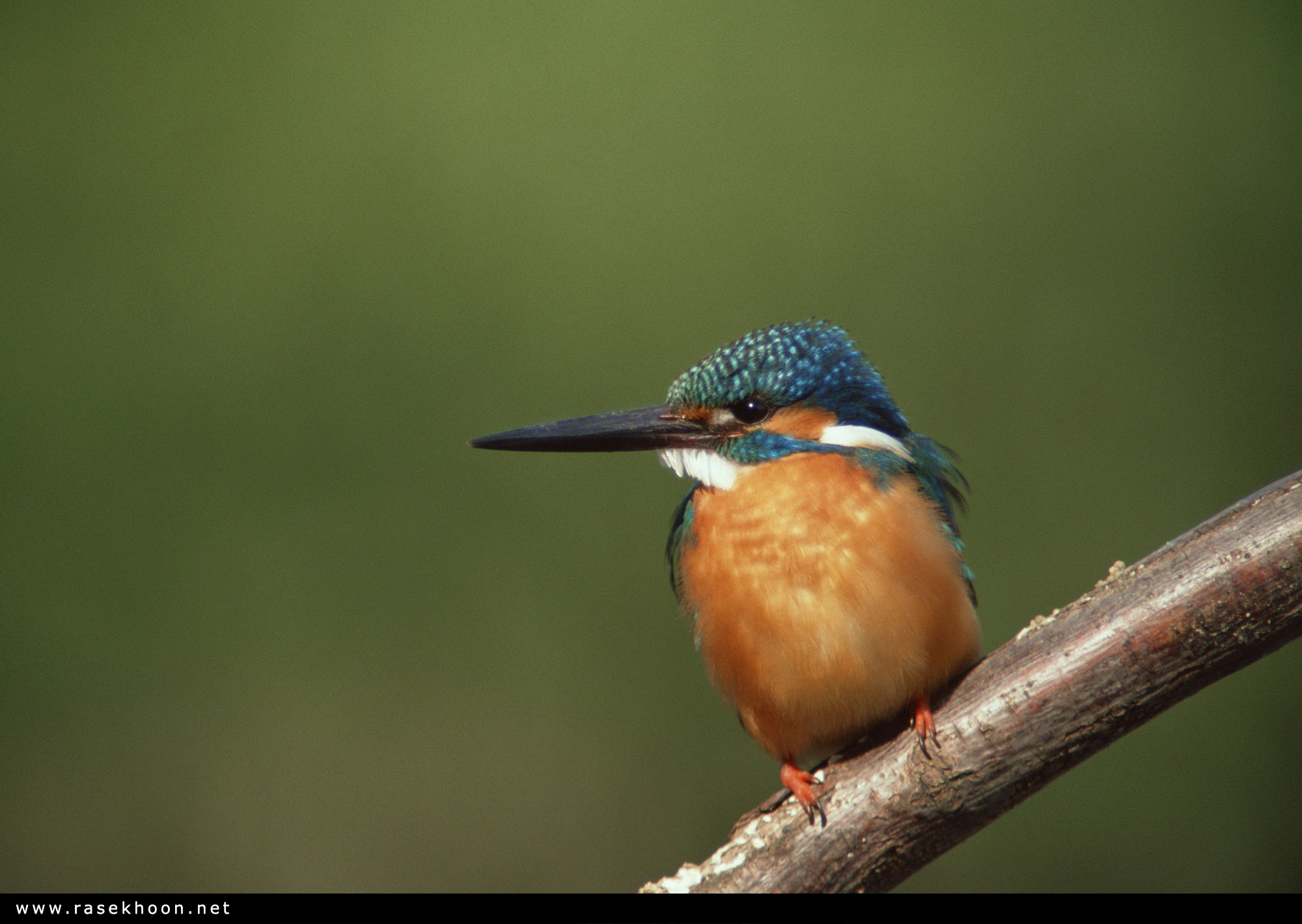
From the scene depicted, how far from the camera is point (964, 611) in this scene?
1581 millimetres

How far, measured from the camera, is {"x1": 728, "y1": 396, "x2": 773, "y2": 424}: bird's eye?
1769 millimetres

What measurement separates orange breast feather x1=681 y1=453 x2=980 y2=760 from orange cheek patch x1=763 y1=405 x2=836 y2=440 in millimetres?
97

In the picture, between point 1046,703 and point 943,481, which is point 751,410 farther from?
point 1046,703

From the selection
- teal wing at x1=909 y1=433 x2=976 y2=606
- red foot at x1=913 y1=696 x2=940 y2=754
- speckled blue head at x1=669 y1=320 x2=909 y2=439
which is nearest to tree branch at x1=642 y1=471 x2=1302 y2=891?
red foot at x1=913 y1=696 x2=940 y2=754

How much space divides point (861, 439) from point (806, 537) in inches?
10.6

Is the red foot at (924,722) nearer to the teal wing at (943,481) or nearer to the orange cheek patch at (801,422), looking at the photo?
the teal wing at (943,481)

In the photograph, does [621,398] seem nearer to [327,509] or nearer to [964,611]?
[327,509]

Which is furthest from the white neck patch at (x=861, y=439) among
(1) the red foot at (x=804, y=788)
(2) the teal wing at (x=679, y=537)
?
(1) the red foot at (x=804, y=788)

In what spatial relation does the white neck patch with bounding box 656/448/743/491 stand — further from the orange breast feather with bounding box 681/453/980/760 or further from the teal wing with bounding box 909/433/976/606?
the teal wing with bounding box 909/433/976/606

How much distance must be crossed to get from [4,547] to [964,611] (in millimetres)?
3111

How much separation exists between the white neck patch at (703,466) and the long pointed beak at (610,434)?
0.02 metres

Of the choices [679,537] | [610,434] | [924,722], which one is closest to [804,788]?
[924,722]

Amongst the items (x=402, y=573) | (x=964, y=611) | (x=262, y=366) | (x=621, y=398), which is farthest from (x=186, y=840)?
(x=964, y=611)
